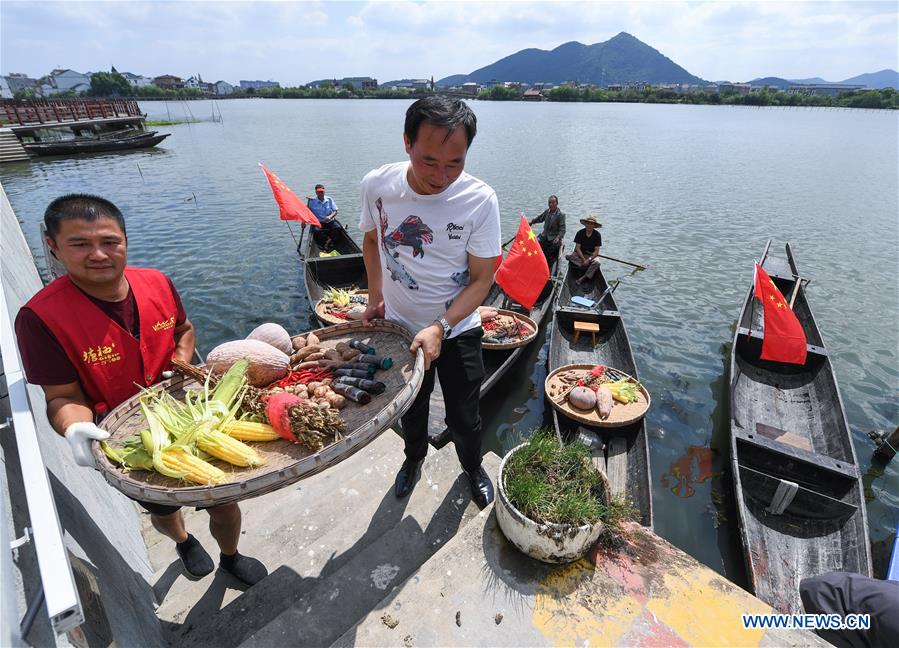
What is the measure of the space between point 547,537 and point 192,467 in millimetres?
2097

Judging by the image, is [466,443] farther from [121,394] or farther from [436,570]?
[121,394]

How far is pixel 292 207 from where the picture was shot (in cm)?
1127

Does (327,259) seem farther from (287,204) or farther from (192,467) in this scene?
(192,467)

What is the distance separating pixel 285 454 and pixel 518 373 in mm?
7659

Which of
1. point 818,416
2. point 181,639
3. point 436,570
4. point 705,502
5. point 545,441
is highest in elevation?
point 545,441

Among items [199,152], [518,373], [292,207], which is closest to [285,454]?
[518,373]

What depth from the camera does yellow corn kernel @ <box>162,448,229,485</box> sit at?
6.88 ft

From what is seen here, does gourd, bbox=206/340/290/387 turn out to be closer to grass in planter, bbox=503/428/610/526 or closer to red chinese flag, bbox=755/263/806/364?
grass in planter, bbox=503/428/610/526

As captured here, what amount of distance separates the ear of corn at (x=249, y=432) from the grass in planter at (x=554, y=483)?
163cm

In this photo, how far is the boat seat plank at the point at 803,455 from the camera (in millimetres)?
5617

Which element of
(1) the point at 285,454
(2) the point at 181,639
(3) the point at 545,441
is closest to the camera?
(1) the point at 285,454

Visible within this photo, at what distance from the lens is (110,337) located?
260cm

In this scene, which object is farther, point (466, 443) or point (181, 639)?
point (466, 443)

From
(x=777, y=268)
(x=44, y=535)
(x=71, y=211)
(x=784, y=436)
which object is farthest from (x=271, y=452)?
(x=777, y=268)
